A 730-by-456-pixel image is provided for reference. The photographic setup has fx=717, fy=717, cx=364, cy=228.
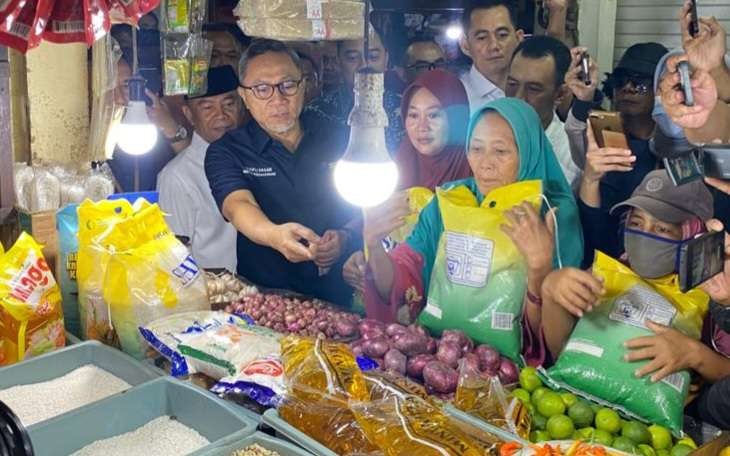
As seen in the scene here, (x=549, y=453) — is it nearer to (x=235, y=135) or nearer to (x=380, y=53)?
(x=380, y=53)

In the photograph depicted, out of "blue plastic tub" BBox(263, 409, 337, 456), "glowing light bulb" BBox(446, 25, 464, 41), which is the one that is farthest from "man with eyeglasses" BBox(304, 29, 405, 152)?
"blue plastic tub" BBox(263, 409, 337, 456)

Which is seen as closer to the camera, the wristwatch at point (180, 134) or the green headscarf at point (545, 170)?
the green headscarf at point (545, 170)

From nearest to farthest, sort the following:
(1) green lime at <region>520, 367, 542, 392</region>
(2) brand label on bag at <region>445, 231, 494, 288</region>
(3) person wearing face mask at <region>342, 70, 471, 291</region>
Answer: (1) green lime at <region>520, 367, 542, 392</region>
(2) brand label on bag at <region>445, 231, 494, 288</region>
(3) person wearing face mask at <region>342, 70, 471, 291</region>

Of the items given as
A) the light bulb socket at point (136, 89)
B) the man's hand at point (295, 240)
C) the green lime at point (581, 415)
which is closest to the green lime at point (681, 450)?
the green lime at point (581, 415)

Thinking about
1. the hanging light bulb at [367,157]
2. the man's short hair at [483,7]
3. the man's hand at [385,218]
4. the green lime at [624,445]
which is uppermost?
the man's short hair at [483,7]

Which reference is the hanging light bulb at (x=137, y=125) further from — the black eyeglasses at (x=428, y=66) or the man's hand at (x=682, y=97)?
the man's hand at (x=682, y=97)

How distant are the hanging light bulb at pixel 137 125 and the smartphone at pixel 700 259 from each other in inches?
87.8

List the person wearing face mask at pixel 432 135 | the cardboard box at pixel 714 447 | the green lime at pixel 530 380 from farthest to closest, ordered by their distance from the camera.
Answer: the person wearing face mask at pixel 432 135 < the green lime at pixel 530 380 < the cardboard box at pixel 714 447

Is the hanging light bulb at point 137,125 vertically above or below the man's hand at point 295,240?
above

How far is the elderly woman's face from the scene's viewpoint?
7.63 feet

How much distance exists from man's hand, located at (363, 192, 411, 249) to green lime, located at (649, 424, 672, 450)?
113 cm

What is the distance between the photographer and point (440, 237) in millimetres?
2531

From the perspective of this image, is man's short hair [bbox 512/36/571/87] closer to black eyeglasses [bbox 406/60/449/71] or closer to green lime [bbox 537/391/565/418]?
black eyeglasses [bbox 406/60/449/71]

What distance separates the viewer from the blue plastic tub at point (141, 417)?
1823 millimetres
